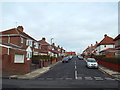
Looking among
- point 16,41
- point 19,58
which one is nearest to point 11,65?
point 19,58

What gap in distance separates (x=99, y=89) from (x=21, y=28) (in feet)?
107

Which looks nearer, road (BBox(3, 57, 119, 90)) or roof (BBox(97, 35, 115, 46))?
road (BBox(3, 57, 119, 90))

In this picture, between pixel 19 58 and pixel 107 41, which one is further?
pixel 107 41

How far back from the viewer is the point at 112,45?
55.8 metres

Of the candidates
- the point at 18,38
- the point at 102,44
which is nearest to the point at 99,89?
the point at 18,38

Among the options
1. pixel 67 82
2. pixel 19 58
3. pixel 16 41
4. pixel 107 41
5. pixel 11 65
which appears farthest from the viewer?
pixel 107 41

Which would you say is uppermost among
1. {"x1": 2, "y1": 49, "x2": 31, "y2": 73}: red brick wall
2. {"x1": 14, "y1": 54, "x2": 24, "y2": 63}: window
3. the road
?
{"x1": 14, "y1": 54, "x2": 24, "y2": 63}: window

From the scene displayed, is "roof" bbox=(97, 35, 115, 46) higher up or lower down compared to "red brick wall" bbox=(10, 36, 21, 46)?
higher up

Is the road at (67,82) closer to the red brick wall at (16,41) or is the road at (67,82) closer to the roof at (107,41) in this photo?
the red brick wall at (16,41)

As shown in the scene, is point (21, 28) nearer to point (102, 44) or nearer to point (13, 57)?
point (13, 57)

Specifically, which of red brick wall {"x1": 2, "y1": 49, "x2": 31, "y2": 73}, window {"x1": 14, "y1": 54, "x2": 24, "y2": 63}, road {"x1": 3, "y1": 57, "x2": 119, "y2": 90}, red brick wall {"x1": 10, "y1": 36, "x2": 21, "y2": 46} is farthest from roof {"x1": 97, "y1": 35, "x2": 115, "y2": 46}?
red brick wall {"x1": 2, "y1": 49, "x2": 31, "y2": 73}

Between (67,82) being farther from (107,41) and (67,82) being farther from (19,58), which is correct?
(107,41)

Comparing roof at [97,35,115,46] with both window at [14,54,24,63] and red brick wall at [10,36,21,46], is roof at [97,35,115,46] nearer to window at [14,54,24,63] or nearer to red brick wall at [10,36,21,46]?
red brick wall at [10,36,21,46]

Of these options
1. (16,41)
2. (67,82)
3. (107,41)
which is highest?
(107,41)
